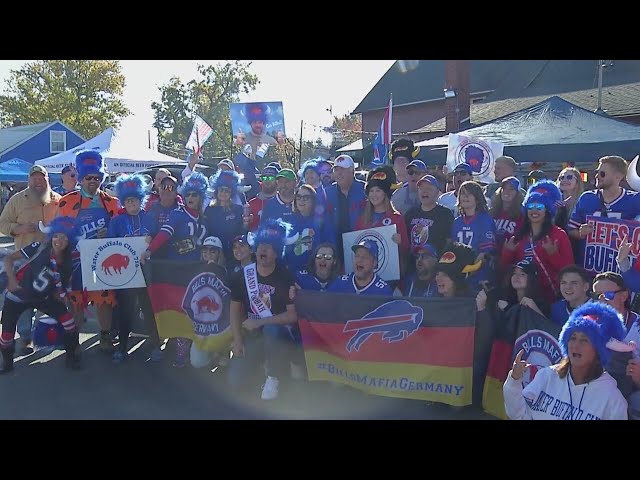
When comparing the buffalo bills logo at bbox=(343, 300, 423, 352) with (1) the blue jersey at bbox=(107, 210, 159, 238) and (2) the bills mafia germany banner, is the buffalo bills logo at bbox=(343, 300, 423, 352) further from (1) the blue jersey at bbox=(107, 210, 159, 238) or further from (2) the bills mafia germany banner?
(1) the blue jersey at bbox=(107, 210, 159, 238)

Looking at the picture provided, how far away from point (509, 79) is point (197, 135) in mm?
22719

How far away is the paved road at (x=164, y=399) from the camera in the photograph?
4.59 m

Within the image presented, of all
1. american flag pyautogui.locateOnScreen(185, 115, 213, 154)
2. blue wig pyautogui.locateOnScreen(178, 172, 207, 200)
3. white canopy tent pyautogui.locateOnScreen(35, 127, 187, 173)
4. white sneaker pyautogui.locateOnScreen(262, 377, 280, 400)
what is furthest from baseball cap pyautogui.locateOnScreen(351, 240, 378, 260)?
white canopy tent pyautogui.locateOnScreen(35, 127, 187, 173)

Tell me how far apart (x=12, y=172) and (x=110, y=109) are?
1971cm

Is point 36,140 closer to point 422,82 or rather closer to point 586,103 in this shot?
point 422,82

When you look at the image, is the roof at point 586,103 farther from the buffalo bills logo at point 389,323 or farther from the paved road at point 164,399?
the paved road at point 164,399

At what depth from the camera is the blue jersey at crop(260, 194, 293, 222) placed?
5.95m

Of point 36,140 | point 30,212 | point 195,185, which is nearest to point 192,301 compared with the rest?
point 195,185

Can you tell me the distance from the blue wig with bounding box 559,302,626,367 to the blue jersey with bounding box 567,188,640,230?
70.8 inches

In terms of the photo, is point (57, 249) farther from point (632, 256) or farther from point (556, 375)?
point (632, 256)

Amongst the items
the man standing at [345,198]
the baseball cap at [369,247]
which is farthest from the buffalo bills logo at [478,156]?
the baseball cap at [369,247]

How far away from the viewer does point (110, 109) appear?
41281 mm

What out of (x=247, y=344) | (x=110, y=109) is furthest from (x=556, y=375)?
(x=110, y=109)

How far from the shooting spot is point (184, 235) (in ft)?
19.5
